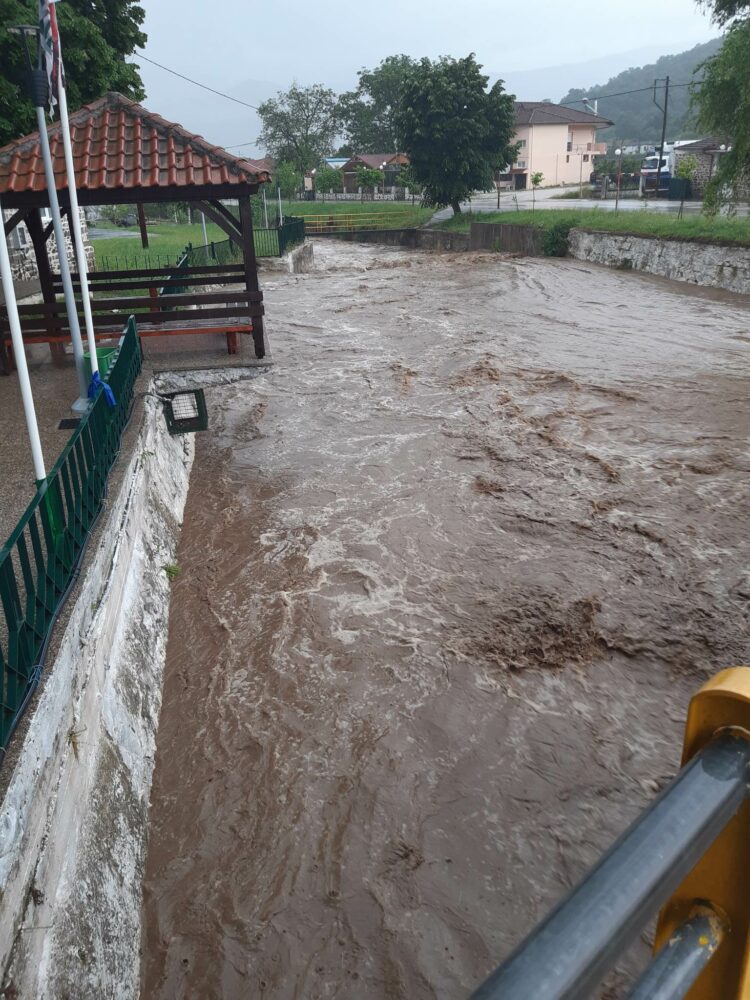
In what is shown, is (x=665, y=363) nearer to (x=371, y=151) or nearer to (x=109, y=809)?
(x=109, y=809)

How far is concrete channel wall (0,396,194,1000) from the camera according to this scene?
3.27m

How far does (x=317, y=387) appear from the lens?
1598 cm

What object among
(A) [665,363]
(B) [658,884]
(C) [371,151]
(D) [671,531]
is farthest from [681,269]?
(C) [371,151]

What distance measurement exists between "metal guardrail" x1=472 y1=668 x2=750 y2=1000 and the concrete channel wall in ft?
9.70

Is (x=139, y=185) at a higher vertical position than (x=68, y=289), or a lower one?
higher

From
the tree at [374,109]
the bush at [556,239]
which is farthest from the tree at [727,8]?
the tree at [374,109]

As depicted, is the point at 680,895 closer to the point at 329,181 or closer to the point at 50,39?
the point at 50,39

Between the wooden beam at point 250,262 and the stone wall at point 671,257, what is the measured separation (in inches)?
652

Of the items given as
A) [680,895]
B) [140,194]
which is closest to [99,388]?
[140,194]

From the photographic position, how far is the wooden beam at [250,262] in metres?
10.4

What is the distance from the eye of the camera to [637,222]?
2852 cm

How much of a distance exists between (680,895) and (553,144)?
73863 mm

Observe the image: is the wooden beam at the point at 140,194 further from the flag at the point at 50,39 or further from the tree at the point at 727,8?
the tree at the point at 727,8

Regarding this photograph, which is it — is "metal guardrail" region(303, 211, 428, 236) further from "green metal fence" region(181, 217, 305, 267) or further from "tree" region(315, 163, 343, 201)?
"tree" region(315, 163, 343, 201)
